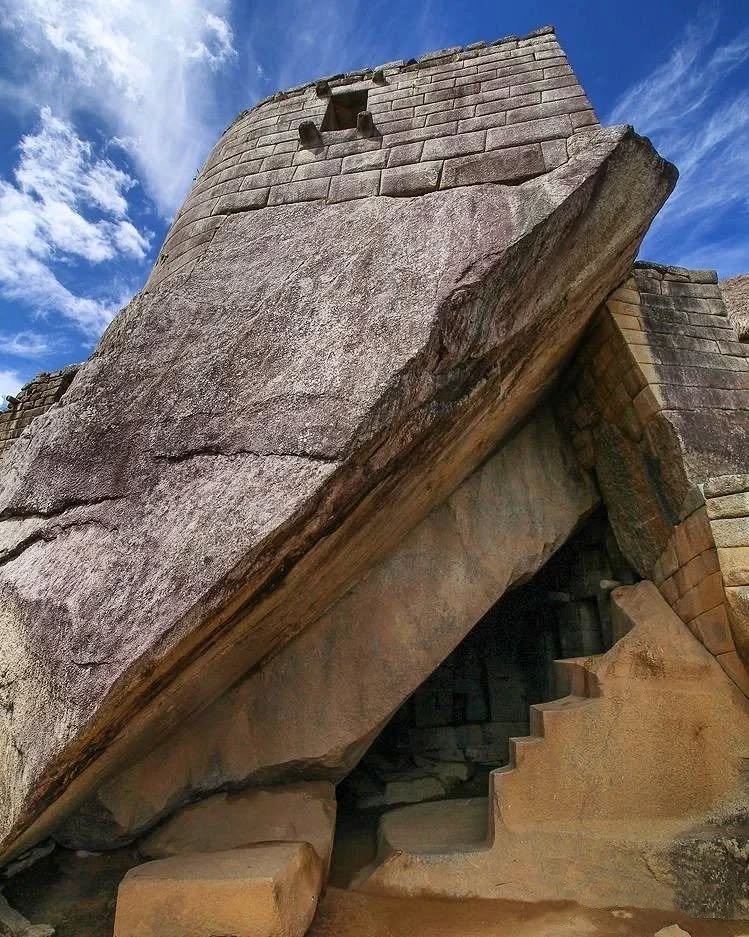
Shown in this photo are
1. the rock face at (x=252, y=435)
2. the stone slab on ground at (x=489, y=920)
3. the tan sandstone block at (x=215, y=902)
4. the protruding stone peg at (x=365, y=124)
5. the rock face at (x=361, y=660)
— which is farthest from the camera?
the protruding stone peg at (x=365, y=124)

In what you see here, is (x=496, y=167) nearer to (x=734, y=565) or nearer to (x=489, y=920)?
(x=734, y=565)

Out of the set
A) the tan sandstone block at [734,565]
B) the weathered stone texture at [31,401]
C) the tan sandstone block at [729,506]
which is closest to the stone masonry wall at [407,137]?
the tan sandstone block at [729,506]

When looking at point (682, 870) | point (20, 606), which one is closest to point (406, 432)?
point (20, 606)

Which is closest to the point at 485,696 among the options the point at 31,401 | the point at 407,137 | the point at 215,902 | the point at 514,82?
the point at 215,902

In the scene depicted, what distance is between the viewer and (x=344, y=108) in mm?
4176

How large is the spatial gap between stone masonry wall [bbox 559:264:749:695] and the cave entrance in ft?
1.91

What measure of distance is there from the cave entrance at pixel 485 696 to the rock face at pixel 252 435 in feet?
5.17

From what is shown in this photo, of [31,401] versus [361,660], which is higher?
[31,401]

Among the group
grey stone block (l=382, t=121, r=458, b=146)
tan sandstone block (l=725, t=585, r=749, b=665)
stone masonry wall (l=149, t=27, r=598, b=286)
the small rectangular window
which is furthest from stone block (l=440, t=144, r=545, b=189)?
tan sandstone block (l=725, t=585, r=749, b=665)

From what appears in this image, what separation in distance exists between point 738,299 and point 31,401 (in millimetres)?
6871

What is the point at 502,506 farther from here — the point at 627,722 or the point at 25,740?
the point at 25,740

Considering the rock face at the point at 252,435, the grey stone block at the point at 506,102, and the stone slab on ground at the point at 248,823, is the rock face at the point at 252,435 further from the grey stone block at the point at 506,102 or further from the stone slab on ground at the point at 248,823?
the grey stone block at the point at 506,102

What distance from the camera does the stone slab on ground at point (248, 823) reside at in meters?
2.78

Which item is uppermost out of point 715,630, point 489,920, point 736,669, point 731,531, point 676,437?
point 676,437
